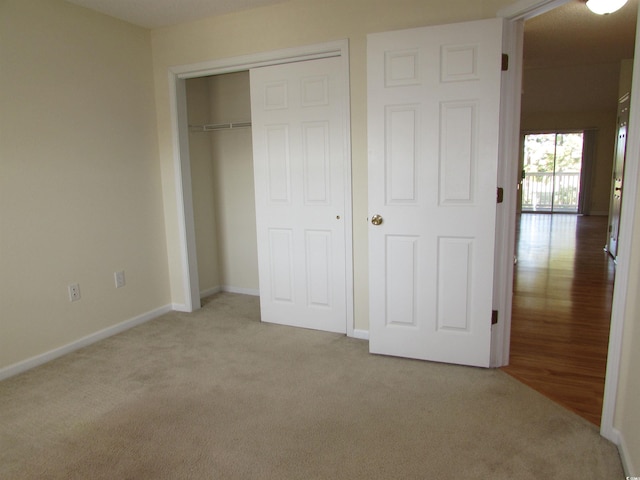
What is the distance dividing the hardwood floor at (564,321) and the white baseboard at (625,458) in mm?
218

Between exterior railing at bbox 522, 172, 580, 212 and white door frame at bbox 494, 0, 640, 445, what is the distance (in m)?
9.66

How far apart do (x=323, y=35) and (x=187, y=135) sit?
5.05 feet

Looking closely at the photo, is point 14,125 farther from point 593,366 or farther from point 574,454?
point 593,366

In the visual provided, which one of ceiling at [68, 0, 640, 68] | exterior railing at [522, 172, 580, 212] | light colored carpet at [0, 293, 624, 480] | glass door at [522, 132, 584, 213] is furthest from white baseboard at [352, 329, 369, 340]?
exterior railing at [522, 172, 580, 212]

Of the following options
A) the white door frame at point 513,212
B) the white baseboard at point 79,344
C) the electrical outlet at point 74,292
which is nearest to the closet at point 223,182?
the white baseboard at point 79,344

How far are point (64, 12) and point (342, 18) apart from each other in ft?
6.42

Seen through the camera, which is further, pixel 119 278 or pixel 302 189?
pixel 119 278

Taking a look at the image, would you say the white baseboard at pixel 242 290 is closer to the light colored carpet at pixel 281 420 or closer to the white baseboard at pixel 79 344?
the white baseboard at pixel 79 344

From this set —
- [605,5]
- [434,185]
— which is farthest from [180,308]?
[605,5]

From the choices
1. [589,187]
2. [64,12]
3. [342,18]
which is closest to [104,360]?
[64,12]

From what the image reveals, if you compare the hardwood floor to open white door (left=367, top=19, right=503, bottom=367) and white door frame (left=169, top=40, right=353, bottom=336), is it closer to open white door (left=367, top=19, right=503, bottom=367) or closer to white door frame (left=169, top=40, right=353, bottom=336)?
open white door (left=367, top=19, right=503, bottom=367)

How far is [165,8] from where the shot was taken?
3.21m

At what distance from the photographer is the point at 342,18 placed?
303 cm

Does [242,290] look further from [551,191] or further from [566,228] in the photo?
[551,191]
